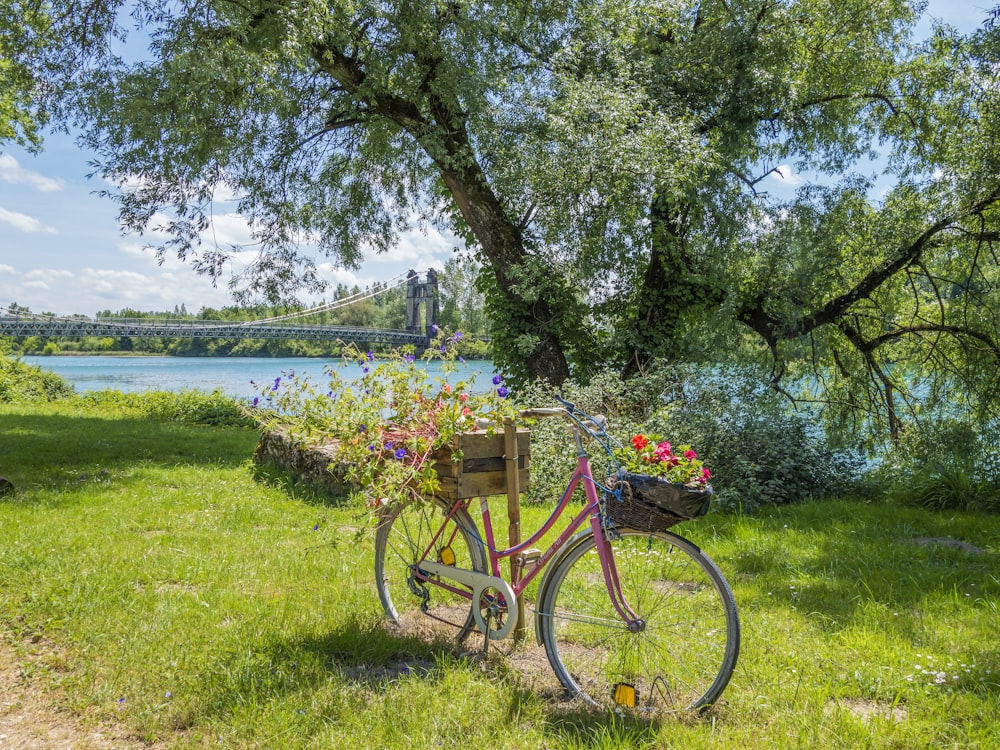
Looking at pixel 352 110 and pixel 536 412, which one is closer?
pixel 536 412

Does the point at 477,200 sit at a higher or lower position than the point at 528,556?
higher

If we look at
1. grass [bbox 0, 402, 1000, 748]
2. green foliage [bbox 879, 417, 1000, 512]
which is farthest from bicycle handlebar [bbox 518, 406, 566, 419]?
green foliage [bbox 879, 417, 1000, 512]

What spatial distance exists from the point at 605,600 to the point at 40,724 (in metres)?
2.18

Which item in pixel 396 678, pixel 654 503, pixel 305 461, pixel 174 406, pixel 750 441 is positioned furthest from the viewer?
pixel 174 406

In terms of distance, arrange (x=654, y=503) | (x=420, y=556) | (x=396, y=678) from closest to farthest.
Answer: (x=654, y=503), (x=396, y=678), (x=420, y=556)

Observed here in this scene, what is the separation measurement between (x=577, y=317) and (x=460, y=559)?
5.65 meters

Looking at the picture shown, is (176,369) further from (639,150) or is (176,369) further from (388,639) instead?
(388,639)

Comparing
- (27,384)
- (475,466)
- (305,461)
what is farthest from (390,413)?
(27,384)

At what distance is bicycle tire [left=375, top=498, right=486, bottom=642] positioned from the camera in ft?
10.5

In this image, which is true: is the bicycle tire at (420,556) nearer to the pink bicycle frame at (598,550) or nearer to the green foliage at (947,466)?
the pink bicycle frame at (598,550)

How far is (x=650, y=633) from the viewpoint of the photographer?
285 cm

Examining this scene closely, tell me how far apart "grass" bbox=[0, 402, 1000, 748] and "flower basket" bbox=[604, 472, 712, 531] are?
698 mm

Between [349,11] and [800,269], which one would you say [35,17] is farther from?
[800,269]

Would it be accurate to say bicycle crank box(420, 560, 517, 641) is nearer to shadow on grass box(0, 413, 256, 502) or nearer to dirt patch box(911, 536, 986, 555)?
dirt patch box(911, 536, 986, 555)
